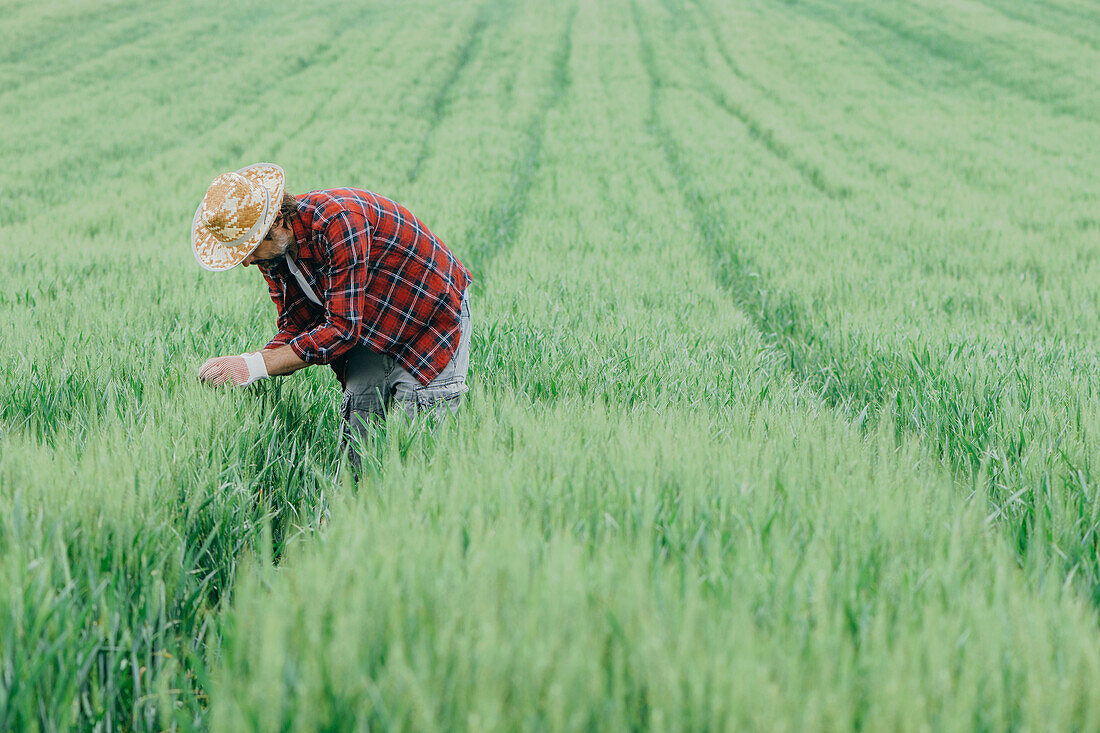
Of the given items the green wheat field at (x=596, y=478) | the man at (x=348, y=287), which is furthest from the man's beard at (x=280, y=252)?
the green wheat field at (x=596, y=478)

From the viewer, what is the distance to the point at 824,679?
2.73 ft

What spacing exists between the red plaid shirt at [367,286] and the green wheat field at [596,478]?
0.94ft

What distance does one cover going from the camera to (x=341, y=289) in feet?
7.15

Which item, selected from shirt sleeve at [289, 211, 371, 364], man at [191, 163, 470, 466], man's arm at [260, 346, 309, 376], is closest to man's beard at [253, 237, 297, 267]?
man at [191, 163, 470, 466]

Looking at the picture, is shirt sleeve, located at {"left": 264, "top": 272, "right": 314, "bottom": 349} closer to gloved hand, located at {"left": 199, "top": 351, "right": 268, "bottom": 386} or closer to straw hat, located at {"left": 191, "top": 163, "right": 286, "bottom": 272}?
gloved hand, located at {"left": 199, "top": 351, "right": 268, "bottom": 386}

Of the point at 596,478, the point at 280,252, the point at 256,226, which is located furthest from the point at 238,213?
the point at 596,478

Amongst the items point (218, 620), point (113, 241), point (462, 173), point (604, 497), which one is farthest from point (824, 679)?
point (462, 173)

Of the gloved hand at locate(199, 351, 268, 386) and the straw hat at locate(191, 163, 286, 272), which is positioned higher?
the straw hat at locate(191, 163, 286, 272)

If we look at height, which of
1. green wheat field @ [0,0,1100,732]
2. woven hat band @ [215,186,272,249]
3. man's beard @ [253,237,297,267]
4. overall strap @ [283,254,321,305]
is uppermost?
woven hat band @ [215,186,272,249]

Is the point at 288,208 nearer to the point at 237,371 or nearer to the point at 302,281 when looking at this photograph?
the point at 302,281

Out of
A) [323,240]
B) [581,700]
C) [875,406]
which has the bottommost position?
[875,406]

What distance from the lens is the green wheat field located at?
859 millimetres

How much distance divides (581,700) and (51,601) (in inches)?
36.6

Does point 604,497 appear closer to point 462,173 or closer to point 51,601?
point 51,601
